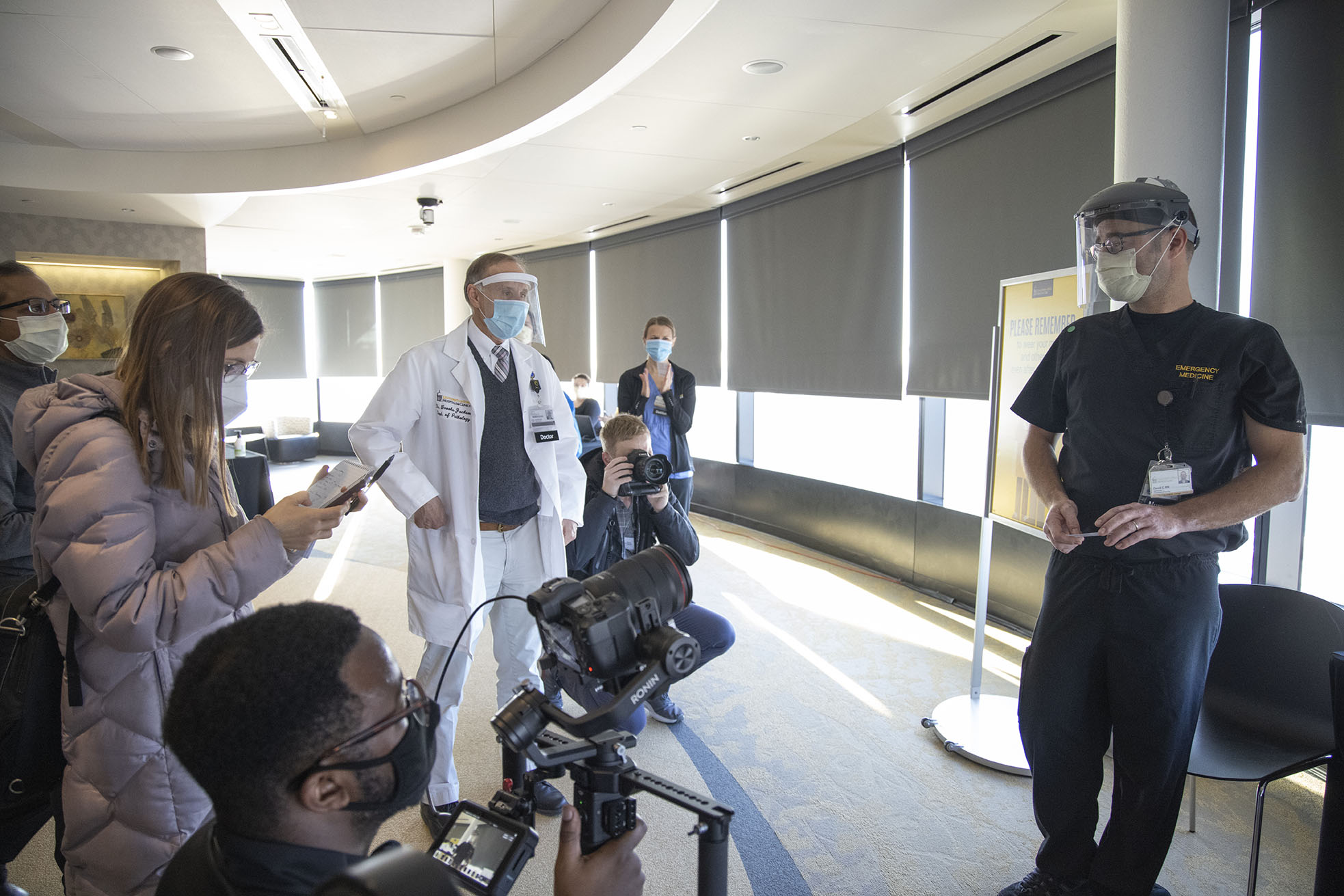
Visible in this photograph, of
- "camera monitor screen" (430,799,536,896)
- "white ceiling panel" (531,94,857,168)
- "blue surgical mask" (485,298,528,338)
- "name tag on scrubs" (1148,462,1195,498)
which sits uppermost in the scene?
"white ceiling panel" (531,94,857,168)

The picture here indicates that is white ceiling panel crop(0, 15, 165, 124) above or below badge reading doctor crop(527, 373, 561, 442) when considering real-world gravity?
above

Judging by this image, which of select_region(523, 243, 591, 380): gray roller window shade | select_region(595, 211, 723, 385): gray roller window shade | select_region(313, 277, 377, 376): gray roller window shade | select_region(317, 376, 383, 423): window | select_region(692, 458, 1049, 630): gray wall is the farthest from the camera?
select_region(317, 376, 383, 423): window

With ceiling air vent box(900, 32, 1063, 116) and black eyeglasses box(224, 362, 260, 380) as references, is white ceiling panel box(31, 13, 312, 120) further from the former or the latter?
ceiling air vent box(900, 32, 1063, 116)

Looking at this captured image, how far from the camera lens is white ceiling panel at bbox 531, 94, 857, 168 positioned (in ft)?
13.4

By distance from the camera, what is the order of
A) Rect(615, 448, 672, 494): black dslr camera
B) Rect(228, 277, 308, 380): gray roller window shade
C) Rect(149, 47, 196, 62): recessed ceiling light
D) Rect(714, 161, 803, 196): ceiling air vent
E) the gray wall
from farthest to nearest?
Rect(228, 277, 308, 380): gray roller window shade → Rect(714, 161, 803, 196): ceiling air vent → the gray wall → Rect(149, 47, 196, 62): recessed ceiling light → Rect(615, 448, 672, 494): black dslr camera

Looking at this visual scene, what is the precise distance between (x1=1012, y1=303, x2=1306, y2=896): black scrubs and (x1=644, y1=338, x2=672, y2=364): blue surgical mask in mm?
3058

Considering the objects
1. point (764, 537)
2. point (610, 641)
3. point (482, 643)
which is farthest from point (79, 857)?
point (764, 537)

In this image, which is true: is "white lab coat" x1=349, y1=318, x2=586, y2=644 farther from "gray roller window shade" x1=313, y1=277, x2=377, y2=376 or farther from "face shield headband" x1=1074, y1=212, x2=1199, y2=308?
"gray roller window shade" x1=313, y1=277, x2=377, y2=376

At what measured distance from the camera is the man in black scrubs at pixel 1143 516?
1655 millimetres

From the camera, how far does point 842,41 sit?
3221 mm

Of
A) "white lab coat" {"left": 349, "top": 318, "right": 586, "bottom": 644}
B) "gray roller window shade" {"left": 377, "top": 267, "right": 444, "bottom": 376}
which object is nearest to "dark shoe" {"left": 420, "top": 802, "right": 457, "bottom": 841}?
"white lab coat" {"left": 349, "top": 318, "right": 586, "bottom": 644}

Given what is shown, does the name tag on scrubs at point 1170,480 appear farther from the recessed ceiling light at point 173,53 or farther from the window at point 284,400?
the window at point 284,400

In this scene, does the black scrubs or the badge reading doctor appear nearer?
Answer: the black scrubs

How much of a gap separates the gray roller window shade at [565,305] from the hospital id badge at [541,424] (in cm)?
638
